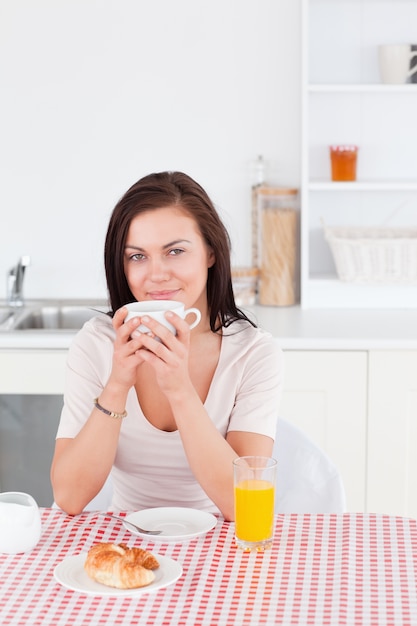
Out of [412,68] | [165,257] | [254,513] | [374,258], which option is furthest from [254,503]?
[412,68]

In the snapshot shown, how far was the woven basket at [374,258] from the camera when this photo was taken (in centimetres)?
277

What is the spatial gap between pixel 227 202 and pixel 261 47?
18.2 inches

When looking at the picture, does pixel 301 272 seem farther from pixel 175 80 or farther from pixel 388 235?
pixel 175 80

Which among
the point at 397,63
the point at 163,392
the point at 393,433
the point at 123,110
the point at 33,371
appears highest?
the point at 397,63

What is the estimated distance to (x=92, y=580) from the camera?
1.18 metres

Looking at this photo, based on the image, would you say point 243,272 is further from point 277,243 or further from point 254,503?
point 254,503

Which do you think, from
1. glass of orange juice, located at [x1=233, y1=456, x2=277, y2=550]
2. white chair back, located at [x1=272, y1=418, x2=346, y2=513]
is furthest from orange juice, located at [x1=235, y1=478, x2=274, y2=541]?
white chair back, located at [x1=272, y1=418, x2=346, y2=513]

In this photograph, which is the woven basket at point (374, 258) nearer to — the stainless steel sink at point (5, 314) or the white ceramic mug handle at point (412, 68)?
the white ceramic mug handle at point (412, 68)

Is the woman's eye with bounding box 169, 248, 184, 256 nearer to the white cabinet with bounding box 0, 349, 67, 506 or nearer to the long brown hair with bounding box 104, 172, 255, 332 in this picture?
the long brown hair with bounding box 104, 172, 255, 332

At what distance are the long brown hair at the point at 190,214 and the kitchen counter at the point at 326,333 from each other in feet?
1.84

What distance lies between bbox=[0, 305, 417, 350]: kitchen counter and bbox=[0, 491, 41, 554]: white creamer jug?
3.61 ft

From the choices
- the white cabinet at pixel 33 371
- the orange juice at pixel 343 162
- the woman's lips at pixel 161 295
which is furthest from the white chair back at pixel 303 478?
the orange juice at pixel 343 162

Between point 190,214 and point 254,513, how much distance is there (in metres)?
0.59

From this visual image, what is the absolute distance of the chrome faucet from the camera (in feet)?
9.36
